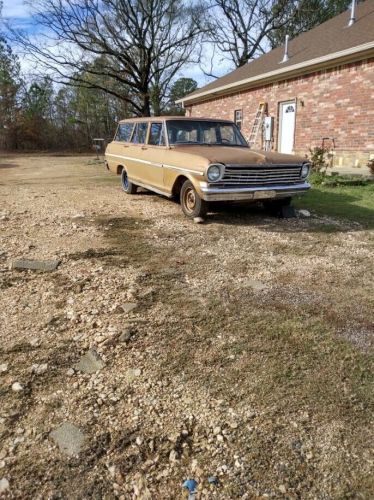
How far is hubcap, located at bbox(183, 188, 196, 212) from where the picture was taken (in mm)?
6266

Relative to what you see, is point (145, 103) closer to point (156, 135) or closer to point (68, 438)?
point (156, 135)

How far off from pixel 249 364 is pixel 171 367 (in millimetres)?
515

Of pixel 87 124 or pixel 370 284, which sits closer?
pixel 370 284

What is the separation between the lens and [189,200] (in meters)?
6.42

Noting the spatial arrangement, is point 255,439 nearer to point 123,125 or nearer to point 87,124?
point 123,125

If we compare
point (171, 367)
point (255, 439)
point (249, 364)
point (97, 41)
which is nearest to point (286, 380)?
point (249, 364)

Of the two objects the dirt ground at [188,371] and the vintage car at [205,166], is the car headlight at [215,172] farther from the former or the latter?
the dirt ground at [188,371]

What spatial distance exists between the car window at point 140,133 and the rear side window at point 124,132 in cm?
31

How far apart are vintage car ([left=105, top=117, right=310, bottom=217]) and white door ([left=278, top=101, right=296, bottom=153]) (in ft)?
28.7

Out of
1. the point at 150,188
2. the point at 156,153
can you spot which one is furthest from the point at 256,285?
the point at 150,188

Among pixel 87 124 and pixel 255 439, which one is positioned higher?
pixel 87 124

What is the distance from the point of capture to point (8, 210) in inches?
287

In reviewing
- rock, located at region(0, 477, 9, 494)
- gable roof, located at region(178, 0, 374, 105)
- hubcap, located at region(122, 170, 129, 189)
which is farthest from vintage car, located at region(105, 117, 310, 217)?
gable roof, located at region(178, 0, 374, 105)

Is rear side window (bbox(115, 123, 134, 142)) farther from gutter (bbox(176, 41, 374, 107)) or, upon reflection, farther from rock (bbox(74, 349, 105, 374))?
gutter (bbox(176, 41, 374, 107))
